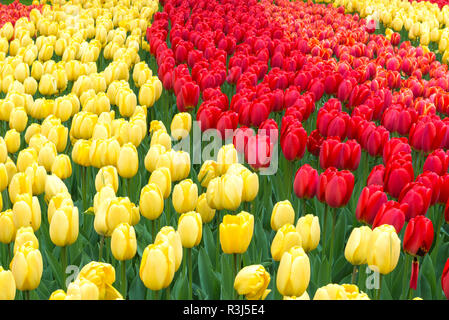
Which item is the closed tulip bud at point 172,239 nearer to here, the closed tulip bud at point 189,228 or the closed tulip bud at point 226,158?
the closed tulip bud at point 189,228

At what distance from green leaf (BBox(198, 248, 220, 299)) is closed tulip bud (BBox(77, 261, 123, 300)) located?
79 cm

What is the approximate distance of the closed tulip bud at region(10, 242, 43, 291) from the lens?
85.5 inches

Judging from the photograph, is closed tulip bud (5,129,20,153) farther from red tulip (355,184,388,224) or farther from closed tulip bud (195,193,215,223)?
red tulip (355,184,388,224)

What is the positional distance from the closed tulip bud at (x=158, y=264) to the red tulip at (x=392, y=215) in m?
0.92

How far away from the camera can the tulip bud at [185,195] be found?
109 inches

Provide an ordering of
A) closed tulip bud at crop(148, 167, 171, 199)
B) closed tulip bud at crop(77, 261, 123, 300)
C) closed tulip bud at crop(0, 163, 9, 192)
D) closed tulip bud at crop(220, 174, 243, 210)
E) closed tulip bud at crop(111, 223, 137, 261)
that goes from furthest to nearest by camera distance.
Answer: closed tulip bud at crop(0, 163, 9, 192)
closed tulip bud at crop(148, 167, 171, 199)
closed tulip bud at crop(220, 174, 243, 210)
closed tulip bud at crop(111, 223, 137, 261)
closed tulip bud at crop(77, 261, 123, 300)

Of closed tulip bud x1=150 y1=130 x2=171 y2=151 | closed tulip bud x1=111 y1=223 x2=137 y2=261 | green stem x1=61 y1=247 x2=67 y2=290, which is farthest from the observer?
closed tulip bud x1=150 y1=130 x2=171 y2=151

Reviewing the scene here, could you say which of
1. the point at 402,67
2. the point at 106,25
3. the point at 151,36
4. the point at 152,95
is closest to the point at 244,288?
the point at 152,95

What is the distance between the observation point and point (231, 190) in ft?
9.00

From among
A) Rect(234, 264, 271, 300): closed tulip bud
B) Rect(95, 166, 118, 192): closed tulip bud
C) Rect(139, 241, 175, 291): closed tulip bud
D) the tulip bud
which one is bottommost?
Rect(234, 264, 271, 300): closed tulip bud

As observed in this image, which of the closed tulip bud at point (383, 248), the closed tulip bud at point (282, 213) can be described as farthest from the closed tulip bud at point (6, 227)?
the closed tulip bud at point (383, 248)

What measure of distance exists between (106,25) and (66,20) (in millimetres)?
899

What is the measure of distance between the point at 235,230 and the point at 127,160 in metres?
1.01

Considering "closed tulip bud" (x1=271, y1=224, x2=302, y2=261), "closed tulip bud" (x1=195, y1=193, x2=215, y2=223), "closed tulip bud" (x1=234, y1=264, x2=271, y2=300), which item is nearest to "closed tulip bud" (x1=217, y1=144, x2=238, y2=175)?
"closed tulip bud" (x1=195, y1=193, x2=215, y2=223)
